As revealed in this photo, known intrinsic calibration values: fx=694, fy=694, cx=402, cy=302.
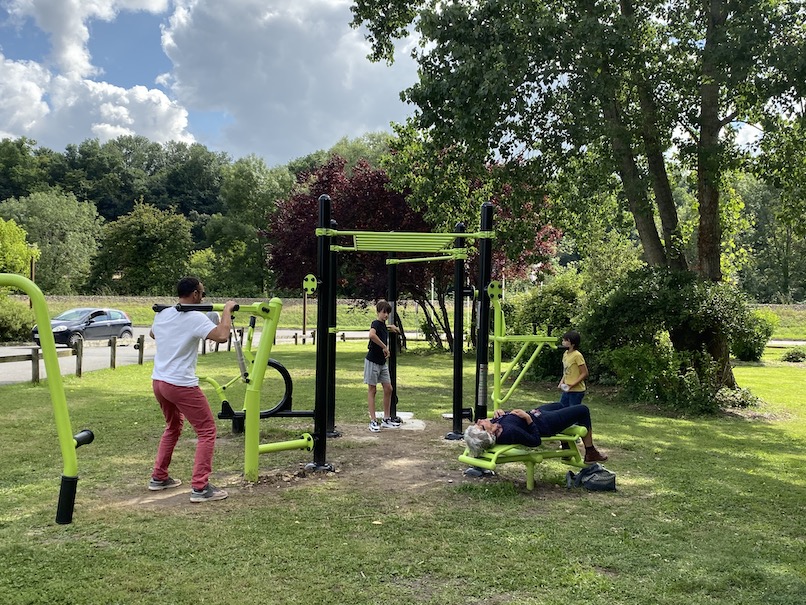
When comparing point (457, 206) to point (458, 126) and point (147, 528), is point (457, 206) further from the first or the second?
point (147, 528)

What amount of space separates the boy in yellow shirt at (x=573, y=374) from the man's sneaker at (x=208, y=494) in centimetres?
411

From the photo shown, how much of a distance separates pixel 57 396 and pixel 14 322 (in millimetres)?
23314

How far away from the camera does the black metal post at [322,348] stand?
6699 mm

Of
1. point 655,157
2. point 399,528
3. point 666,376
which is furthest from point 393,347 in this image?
point 655,157

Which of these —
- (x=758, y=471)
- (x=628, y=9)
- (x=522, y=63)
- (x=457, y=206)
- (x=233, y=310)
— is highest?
(x=628, y=9)

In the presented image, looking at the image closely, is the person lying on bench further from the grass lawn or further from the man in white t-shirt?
the man in white t-shirt

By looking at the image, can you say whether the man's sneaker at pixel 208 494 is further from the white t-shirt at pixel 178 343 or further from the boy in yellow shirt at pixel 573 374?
the boy in yellow shirt at pixel 573 374

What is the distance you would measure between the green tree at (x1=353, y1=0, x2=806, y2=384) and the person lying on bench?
672 centimetres

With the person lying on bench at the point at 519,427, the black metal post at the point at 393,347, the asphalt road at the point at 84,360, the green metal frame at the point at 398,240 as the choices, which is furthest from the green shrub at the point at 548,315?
the asphalt road at the point at 84,360

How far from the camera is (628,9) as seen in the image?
40.0ft

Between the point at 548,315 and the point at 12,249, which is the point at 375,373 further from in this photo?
the point at 12,249

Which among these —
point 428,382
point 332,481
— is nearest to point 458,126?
point 428,382

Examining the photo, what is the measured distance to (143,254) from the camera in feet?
181

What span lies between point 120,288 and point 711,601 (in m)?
56.0
